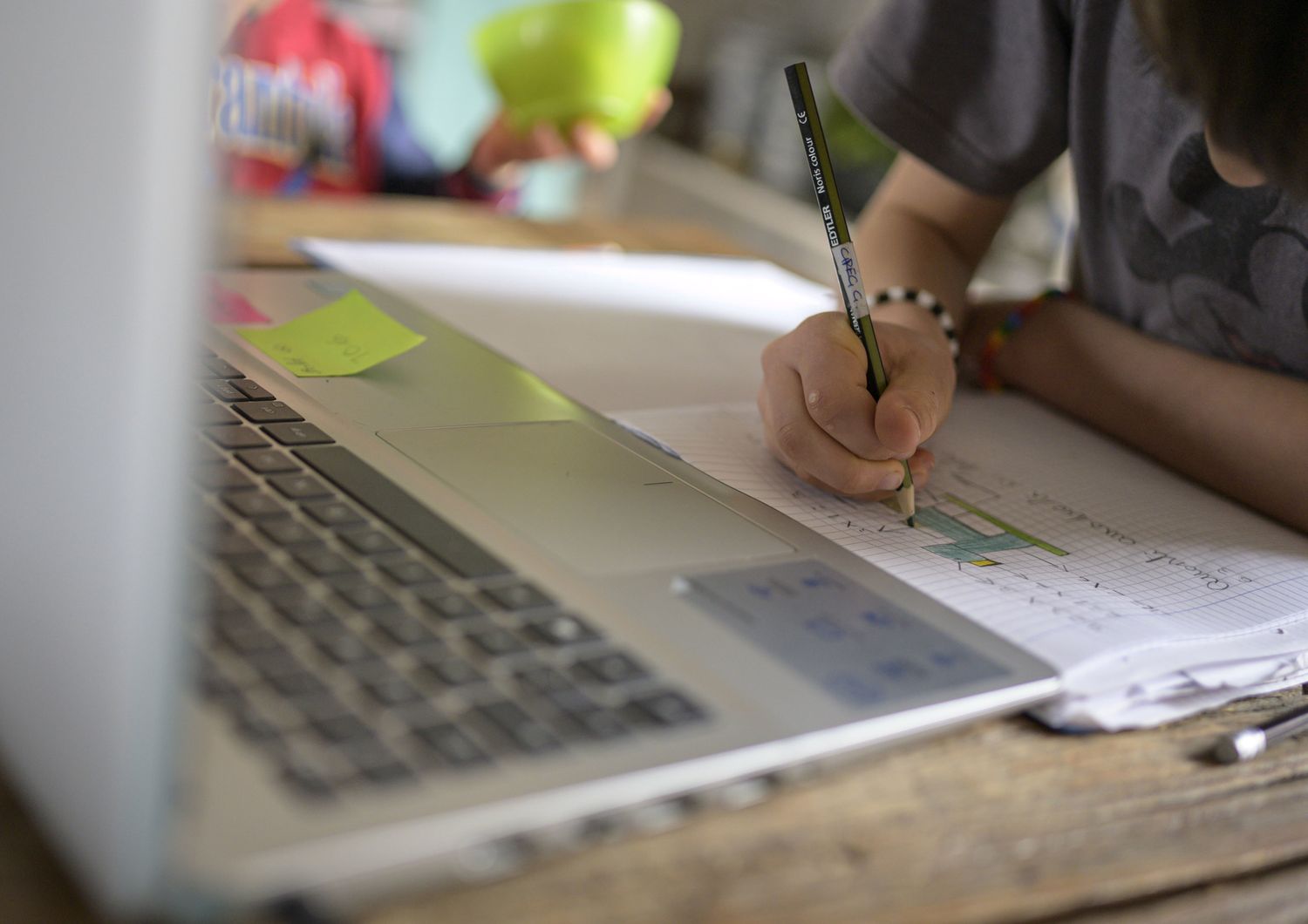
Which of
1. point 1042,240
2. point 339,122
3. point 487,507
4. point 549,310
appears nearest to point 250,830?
point 487,507

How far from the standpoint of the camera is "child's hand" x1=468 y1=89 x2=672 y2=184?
3.65 ft

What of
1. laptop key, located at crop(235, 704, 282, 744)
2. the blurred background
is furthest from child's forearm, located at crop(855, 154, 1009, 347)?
the blurred background

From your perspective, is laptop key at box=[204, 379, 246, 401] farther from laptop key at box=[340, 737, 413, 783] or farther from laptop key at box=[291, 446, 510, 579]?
laptop key at box=[340, 737, 413, 783]

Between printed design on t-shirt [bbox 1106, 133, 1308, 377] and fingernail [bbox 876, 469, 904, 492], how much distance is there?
0.30 meters

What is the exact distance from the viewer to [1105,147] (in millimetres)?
771

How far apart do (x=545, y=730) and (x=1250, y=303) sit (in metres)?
0.57

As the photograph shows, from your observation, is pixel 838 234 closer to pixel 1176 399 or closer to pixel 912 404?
pixel 912 404

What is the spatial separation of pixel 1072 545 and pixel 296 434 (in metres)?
0.36

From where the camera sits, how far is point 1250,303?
2.29 feet

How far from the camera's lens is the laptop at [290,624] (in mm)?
220

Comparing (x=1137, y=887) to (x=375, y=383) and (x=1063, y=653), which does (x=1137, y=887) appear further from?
(x=375, y=383)

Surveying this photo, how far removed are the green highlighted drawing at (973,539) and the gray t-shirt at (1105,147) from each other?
251mm

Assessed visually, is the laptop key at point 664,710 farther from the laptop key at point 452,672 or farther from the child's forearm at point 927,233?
the child's forearm at point 927,233

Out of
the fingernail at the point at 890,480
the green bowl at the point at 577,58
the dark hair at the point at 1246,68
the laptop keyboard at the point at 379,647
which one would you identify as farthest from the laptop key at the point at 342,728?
the green bowl at the point at 577,58
